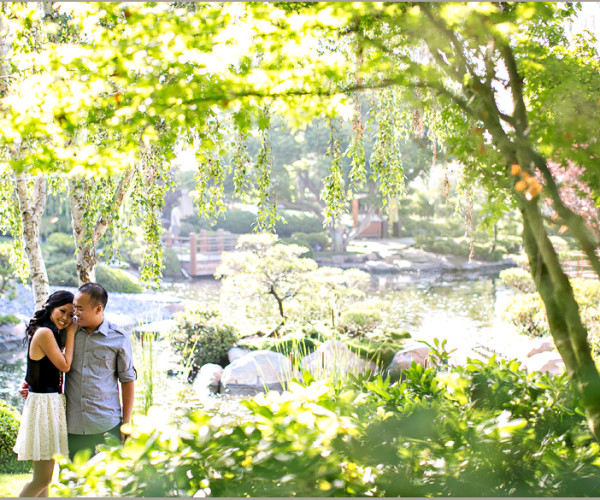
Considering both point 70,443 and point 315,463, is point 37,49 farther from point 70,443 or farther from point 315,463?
point 315,463

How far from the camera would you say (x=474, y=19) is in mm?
1863

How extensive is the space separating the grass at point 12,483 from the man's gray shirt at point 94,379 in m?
0.99

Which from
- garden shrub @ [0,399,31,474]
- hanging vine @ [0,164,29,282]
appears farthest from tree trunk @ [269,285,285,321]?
garden shrub @ [0,399,31,474]

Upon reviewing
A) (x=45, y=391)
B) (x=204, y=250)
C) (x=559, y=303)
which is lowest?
(x=45, y=391)

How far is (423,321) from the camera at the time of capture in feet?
35.6

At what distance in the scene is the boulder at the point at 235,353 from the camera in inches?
275

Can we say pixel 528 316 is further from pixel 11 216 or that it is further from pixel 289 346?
pixel 11 216

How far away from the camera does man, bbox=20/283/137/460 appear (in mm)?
2348

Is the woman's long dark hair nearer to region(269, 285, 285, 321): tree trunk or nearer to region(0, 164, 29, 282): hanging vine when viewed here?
region(0, 164, 29, 282): hanging vine

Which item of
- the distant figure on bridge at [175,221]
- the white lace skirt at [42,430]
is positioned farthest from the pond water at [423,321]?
the distant figure on bridge at [175,221]

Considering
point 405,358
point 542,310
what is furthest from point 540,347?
point 405,358

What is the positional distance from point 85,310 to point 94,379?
282mm

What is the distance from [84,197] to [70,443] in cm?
156

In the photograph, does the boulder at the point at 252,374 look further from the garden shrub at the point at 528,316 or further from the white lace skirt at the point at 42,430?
the white lace skirt at the point at 42,430
